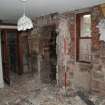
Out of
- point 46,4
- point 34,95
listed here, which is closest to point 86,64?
point 34,95

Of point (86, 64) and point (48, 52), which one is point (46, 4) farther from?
point (48, 52)

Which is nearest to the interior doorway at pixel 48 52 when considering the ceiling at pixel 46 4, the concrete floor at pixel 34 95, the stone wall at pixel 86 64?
the concrete floor at pixel 34 95

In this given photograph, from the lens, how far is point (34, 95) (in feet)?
13.3

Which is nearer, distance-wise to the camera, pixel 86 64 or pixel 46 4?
pixel 46 4

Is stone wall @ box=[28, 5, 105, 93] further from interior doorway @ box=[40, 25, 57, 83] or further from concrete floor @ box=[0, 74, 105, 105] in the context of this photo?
interior doorway @ box=[40, 25, 57, 83]

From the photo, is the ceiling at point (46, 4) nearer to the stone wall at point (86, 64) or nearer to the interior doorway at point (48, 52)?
the stone wall at point (86, 64)

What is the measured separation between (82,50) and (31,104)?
1.77 meters

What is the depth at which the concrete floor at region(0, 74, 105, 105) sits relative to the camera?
11.9 ft

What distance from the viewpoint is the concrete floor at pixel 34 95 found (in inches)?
143

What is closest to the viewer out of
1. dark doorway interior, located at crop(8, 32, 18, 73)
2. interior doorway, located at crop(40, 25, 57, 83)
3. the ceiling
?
the ceiling

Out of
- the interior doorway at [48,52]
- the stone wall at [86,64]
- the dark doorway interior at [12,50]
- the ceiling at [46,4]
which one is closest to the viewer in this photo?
the ceiling at [46,4]

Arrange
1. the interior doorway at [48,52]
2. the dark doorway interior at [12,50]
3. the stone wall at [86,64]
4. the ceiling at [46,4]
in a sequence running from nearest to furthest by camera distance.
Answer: the ceiling at [46,4]
the stone wall at [86,64]
the interior doorway at [48,52]
the dark doorway interior at [12,50]

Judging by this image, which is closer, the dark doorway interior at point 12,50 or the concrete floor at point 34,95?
the concrete floor at point 34,95

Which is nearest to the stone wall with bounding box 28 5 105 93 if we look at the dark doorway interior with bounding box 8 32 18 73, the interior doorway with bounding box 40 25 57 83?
the interior doorway with bounding box 40 25 57 83
